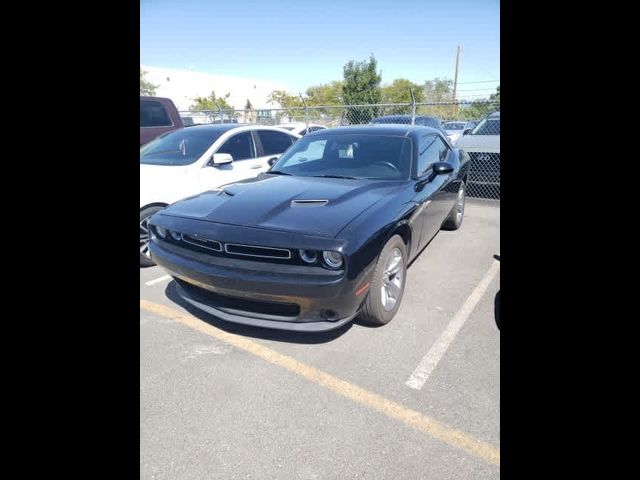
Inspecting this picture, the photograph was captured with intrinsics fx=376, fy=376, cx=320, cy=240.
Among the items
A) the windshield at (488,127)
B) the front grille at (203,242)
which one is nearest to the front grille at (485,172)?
the windshield at (488,127)

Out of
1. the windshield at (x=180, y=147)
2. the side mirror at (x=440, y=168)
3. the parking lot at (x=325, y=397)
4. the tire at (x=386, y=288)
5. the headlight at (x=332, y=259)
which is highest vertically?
the windshield at (x=180, y=147)

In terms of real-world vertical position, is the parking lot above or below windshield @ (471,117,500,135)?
below

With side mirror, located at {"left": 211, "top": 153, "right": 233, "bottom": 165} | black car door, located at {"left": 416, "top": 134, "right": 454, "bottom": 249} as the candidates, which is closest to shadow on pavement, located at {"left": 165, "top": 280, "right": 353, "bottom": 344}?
black car door, located at {"left": 416, "top": 134, "right": 454, "bottom": 249}

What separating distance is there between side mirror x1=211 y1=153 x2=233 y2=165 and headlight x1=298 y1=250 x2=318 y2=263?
2825 millimetres

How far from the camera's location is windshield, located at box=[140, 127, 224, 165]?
193 inches

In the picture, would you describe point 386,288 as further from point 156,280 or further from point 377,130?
point 156,280

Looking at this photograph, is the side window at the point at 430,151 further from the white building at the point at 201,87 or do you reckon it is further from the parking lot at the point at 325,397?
the white building at the point at 201,87

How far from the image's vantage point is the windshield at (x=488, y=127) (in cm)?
802

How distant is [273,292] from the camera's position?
7.88 ft

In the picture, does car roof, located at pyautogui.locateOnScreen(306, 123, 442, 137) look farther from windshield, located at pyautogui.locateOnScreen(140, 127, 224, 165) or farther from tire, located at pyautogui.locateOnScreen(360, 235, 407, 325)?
windshield, located at pyautogui.locateOnScreen(140, 127, 224, 165)

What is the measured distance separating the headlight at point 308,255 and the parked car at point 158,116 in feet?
21.8

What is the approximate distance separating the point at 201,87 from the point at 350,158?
53.1 metres
